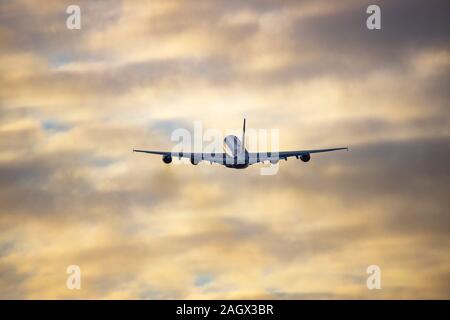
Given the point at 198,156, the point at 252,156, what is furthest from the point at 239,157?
the point at 198,156

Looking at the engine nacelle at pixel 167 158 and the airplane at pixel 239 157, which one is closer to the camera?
the engine nacelle at pixel 167 158

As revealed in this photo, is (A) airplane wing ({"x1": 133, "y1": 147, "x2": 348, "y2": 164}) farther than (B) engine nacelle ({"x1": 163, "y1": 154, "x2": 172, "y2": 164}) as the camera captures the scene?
Yes

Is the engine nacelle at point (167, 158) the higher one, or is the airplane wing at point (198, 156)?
the airplane wing at point (198, 156)

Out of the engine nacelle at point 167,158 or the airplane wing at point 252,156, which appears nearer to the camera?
the engine nacelle at point 167,158

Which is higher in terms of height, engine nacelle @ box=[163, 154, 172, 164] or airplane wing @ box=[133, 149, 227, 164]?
airplane wing @ box=[133, 149, 227, 164]

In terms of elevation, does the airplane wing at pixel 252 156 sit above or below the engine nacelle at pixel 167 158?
above

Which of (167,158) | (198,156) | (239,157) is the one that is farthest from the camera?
(239,157)

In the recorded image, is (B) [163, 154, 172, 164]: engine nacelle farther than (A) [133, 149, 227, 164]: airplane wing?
No

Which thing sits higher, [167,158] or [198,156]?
Result: [198,156]

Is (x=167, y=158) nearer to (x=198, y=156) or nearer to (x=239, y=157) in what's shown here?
(x=198, y=156)
